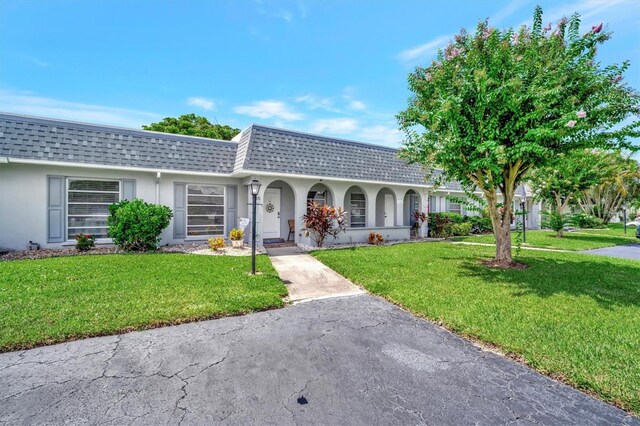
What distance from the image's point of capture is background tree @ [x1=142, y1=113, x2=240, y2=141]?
26448mm

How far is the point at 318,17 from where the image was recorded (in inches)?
390

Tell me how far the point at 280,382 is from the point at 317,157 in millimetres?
10706

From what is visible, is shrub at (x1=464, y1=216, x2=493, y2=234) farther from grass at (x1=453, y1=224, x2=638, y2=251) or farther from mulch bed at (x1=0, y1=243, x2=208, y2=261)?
mulch bed at (x1=0, y1=243, x2=208, y2=261)

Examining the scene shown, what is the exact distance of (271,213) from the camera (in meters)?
13.5

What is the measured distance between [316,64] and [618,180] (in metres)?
26.2

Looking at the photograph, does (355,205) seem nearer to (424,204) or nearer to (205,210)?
(424,204)

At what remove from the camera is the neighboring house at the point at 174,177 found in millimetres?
9328

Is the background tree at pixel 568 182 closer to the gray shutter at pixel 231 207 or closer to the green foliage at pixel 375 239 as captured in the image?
the green foliage at pixel 375 239

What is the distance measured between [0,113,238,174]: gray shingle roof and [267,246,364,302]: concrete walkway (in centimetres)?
521

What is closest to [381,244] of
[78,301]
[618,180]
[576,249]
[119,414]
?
A: [576,249]

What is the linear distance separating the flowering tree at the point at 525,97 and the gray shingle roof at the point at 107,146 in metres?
8.70

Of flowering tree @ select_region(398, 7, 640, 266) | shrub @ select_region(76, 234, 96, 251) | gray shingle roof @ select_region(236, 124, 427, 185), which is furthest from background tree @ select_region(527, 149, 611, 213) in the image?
shrub @ select_region(76, 234, 96, 251)

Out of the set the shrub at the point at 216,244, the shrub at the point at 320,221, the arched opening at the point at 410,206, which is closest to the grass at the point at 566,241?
the arched opening at the point at 410,206

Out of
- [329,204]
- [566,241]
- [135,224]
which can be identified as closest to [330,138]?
[329,204]
